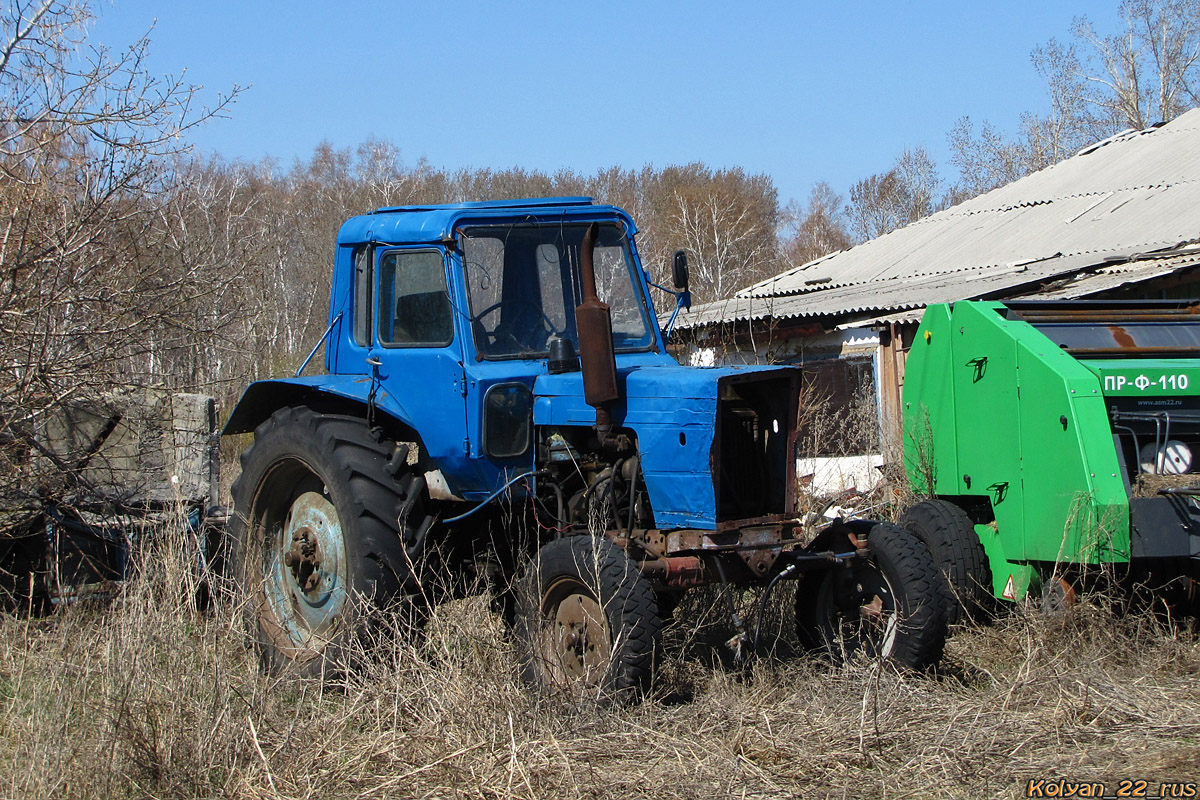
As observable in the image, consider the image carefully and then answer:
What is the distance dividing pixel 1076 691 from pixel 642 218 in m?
34.2

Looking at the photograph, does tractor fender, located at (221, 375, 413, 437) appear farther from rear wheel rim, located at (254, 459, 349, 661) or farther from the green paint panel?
the green paint panel

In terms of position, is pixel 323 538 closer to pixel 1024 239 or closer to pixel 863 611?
pixel 863 611

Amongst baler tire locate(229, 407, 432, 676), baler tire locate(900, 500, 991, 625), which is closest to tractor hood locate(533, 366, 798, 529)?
baler tire locate(229, 407, 432, 676)

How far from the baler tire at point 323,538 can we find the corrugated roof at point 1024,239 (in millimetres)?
6756

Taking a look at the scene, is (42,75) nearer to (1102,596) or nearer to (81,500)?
(81,500)

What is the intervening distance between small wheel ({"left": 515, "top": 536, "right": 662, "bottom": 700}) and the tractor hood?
1.42 ft

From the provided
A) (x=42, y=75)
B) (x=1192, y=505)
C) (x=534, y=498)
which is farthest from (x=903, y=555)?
(x=42, y=75)

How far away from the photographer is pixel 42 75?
7.13 m

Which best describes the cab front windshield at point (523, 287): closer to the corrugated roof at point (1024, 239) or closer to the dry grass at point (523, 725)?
the dry grass at point (523, 725)

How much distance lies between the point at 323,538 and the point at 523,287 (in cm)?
166

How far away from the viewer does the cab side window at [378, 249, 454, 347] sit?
5633 mm

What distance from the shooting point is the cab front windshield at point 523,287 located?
5.56m

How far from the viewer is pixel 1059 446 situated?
5.61 meters

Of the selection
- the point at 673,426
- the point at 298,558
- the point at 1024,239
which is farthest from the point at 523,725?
the point at 1024,239
